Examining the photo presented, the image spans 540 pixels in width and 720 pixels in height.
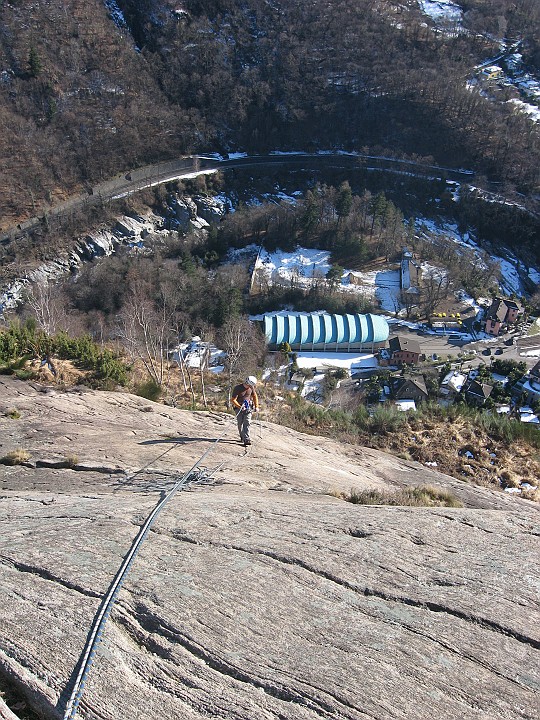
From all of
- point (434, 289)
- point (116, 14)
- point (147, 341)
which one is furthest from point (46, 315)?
point (116, 14)

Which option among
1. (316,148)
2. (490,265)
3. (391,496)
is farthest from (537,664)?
(316,148)

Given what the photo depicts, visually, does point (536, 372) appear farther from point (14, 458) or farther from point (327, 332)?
point (14, 458)

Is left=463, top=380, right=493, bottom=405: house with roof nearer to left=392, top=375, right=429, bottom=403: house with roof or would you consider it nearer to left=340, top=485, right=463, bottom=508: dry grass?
left=392, top=375, right=429, bottom=403: house with roof

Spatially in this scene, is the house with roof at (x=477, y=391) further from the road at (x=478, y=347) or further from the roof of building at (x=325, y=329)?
the roof of building at (x=325, y=329)

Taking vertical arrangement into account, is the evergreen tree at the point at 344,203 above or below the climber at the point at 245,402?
above

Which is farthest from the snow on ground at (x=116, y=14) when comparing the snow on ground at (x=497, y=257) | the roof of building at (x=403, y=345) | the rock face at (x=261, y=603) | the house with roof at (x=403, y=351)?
the rock face at (x=261, y=603)

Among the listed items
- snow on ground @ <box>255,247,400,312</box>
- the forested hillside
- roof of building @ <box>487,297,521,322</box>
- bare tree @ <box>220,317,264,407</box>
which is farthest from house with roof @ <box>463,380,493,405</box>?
the forested hillside
